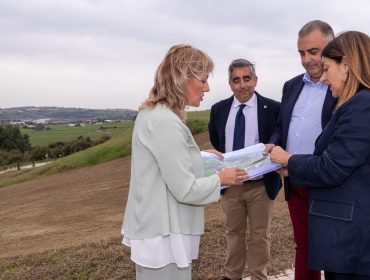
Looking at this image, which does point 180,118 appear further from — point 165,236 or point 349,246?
point 349,246

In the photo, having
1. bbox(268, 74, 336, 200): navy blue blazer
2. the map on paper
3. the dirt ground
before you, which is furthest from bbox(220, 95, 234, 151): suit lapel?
the dirt ground

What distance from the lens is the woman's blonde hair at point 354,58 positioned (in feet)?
7.50

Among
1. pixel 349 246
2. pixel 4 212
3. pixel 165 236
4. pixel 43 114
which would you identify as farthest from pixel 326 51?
pixel 43 114

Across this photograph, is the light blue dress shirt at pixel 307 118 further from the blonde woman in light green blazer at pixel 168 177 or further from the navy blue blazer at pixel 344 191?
the blonde woman in light green blazer at pixel 168 177

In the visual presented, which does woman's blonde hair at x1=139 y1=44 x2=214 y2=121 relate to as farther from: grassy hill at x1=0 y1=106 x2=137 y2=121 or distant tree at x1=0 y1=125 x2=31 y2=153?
grassy hill at x1=0 y1=106 x2=137 y2=121

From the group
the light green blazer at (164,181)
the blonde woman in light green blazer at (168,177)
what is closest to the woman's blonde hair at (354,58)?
the blonde woman in light green blazer at (168,177)

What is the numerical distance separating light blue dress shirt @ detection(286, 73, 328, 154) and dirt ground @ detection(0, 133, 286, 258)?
13.5ft

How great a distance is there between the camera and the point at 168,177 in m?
2.30

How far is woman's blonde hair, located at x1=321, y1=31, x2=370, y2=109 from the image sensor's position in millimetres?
2285

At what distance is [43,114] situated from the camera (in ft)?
472

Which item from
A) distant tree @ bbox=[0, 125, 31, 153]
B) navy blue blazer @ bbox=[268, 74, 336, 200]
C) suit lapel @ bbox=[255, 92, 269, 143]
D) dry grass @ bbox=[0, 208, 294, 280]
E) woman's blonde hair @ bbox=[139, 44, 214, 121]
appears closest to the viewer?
woman's blonde hair @ bbox=[139, 44, 214, 121]

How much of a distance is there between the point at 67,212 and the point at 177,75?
10.6 metres

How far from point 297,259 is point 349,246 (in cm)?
147

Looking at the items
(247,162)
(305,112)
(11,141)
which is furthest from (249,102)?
(11,141)
